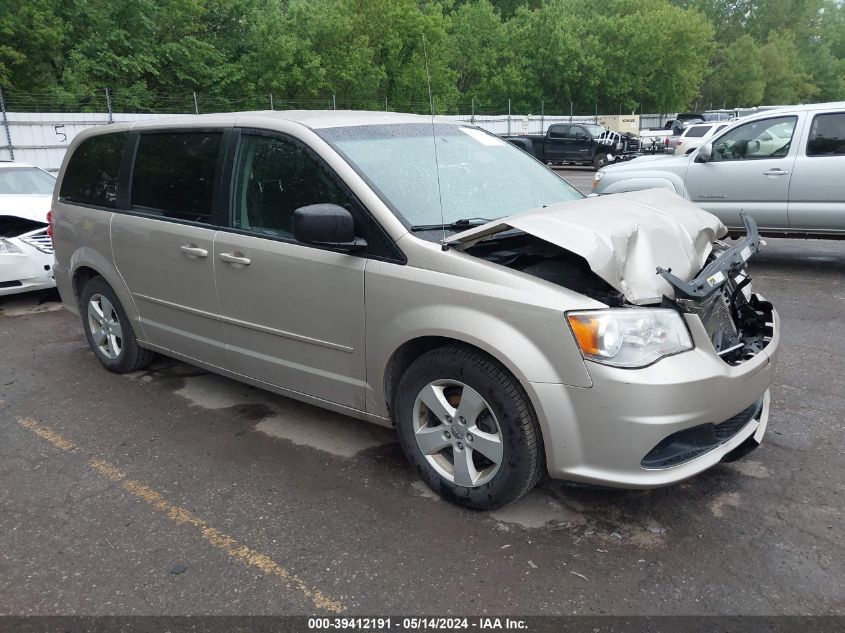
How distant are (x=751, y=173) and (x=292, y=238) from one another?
21.9 feet

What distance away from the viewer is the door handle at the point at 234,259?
3.90 m

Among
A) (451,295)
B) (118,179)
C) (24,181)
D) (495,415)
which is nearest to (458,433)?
(495,415)

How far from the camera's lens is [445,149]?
4.05 meters

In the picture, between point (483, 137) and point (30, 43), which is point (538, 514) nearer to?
point (483, 137)

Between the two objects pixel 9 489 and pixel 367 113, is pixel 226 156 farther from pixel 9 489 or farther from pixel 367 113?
pixel 9 489

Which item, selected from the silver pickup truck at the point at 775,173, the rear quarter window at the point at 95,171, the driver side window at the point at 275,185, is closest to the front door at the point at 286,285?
the driver side window at the point at 275,185

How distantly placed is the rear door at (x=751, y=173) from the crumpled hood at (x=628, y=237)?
5.32 metres

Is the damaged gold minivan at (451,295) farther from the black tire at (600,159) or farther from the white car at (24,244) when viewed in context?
the black tire at (600,159)

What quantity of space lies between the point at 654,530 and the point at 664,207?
161 centimetres

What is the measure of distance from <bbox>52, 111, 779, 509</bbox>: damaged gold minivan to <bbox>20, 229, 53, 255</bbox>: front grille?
3.21m

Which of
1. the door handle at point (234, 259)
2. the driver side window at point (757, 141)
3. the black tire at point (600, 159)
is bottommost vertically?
the black tire at point (600, 159)

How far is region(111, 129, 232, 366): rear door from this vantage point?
4184 millimetres

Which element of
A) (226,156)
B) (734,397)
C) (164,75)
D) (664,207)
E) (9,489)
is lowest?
(9,489)

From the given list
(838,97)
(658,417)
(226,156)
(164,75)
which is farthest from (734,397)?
(838,97)
